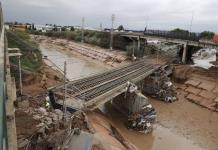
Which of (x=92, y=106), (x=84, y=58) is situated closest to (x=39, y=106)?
(x=92, y=106)

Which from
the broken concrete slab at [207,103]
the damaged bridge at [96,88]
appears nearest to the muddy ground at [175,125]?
the broken concrete slab at [207,103]

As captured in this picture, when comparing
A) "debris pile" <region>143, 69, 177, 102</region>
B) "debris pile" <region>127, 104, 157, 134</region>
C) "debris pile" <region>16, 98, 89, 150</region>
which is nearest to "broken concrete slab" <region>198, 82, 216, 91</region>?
"debris pile" <region>143, 69, 177, 102</region>

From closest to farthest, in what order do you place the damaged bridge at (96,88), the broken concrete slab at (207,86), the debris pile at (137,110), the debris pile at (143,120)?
the damaged bridge at (96,88) < the debris pile at (143,120) < the debris pile at (137,110) < the broken concrete slab at (207,86)

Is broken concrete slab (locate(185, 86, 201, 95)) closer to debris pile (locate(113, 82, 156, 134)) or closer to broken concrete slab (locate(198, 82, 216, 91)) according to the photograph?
broken concrete slab (locate(198, 82, 216, 91))

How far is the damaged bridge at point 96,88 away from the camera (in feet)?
60.5

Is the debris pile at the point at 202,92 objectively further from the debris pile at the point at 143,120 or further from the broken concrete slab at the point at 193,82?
the debris pile at the point at 143,120

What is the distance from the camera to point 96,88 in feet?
73.8

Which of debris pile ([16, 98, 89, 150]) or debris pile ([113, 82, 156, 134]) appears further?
debris pile ([113, 82, 156, 134])

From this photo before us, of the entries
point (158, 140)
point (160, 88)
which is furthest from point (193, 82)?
point (158, 140)

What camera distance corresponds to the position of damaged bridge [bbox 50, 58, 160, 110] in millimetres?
18453

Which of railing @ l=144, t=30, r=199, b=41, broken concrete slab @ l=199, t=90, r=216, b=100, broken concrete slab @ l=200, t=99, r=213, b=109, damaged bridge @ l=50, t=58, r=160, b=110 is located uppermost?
railing @ l=144, t=30, r=199, b=41

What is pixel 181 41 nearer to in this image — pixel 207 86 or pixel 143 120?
pixel 207 86

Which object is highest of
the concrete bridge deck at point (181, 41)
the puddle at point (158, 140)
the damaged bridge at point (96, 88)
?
the concrete bridge deck at point (181, 41)

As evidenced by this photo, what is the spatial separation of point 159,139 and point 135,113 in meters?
3.17
